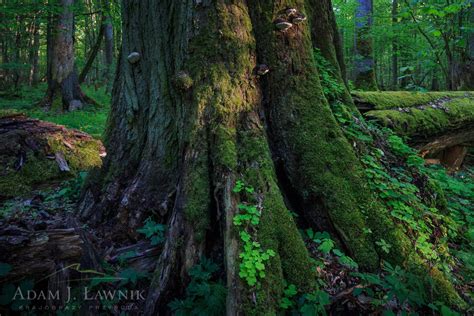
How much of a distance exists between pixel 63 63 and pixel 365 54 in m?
10.5

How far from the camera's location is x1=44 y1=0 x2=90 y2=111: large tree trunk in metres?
11.1

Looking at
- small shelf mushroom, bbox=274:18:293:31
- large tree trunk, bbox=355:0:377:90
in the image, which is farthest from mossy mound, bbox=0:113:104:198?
large tree trunk, bbox=355:0:377:90

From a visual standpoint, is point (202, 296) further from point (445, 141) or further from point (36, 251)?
point (445, 141)

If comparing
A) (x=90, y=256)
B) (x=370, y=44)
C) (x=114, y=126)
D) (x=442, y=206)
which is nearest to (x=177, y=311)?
(x=90, y=256)

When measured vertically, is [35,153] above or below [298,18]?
below

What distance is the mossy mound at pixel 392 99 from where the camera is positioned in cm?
560

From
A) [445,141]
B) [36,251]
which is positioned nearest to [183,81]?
[36,251]

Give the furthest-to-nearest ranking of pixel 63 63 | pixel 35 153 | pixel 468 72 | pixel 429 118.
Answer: pixel 63 63 → pixel 468 72 → pixel 429 118 → pixel 35 153

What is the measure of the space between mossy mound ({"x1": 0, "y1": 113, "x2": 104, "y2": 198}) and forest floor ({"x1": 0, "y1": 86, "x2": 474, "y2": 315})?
161mm

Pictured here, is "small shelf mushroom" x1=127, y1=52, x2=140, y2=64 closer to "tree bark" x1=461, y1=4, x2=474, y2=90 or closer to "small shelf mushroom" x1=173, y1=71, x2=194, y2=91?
"small shelf mushroom" x1=173, y1=71, x2=194, y2=91

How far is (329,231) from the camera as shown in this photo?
2779mm

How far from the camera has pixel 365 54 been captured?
927cm

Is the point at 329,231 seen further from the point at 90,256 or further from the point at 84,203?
→ the point at 84,203

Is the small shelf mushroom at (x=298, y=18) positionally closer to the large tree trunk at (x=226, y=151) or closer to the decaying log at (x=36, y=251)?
the large tree trunk at (x=226, y=151)
